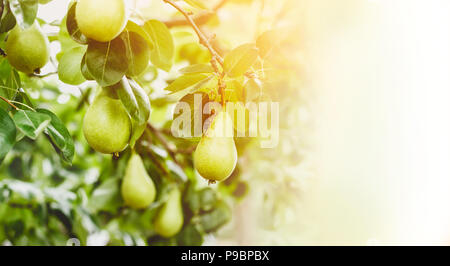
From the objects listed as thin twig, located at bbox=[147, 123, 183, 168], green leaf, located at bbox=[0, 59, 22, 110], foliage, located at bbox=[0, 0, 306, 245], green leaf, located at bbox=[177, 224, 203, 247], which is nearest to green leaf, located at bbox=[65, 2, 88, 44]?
foliage, located at bbox=[0, 0, 306, 245]

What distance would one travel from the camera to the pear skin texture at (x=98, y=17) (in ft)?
1.31

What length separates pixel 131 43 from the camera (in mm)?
485

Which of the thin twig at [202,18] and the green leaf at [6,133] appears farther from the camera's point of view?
the thin twig at [202,18]

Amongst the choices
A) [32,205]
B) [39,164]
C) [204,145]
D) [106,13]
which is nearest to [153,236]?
[32,205]

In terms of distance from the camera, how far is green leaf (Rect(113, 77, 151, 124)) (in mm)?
437

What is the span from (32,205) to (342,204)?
3532 millimetres

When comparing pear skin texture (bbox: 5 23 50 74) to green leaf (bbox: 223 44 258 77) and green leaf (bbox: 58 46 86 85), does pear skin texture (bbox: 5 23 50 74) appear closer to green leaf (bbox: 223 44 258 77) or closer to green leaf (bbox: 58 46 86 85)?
green leaf (bbox: 58 46 86 85)

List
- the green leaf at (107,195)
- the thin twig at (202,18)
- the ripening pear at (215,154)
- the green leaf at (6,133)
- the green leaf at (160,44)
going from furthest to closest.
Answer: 1. the green leaf at (107,195)
2. the thin twig at (202,18)
3. the green leaf at (160,44)
4. the ripening pear at (215,154)
5. the green leaf at (6,133)

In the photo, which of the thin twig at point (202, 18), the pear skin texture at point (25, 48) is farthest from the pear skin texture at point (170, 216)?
the pear skin texture at point (25, 48)

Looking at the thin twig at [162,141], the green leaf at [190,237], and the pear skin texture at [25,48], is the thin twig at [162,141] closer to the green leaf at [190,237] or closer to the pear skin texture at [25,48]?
the green leaf at [190,237]

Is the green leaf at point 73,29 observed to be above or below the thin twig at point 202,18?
below

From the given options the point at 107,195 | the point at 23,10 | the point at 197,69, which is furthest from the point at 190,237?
the point at 23,10

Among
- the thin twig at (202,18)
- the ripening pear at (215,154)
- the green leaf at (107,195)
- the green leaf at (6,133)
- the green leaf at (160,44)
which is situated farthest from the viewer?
the green leaf at (107,195)
